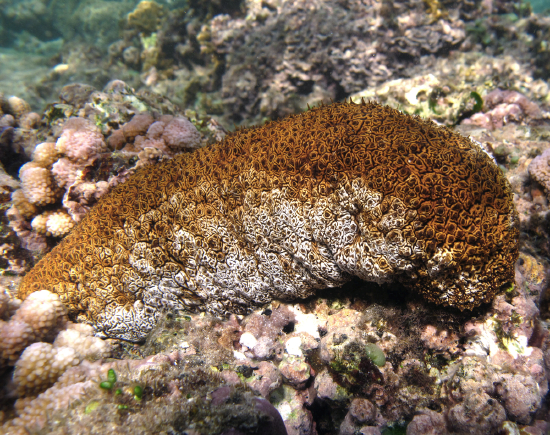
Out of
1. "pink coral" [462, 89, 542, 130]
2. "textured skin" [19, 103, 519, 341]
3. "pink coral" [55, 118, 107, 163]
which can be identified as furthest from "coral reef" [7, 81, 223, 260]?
"pink coral" [462, 89, 542, 130]

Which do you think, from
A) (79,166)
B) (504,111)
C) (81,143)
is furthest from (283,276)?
(504,111)

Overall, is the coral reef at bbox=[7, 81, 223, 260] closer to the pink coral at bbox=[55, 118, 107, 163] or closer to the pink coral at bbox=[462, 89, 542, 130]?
the pink coral at bbox=[55, 118, 107, 163]

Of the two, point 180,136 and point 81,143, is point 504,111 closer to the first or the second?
point 180,136

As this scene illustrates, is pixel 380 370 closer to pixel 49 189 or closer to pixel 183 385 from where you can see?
pixel 183 385

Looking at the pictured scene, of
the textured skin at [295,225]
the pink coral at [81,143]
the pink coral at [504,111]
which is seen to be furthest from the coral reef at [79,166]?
the pink coral at [504,111]

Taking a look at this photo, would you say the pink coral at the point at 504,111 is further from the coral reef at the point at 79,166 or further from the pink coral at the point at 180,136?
the coral reef at the point at 79,166

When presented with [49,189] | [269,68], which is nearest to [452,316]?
[49,189]

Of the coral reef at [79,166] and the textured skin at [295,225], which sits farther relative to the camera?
the coral reef at [79,166]
